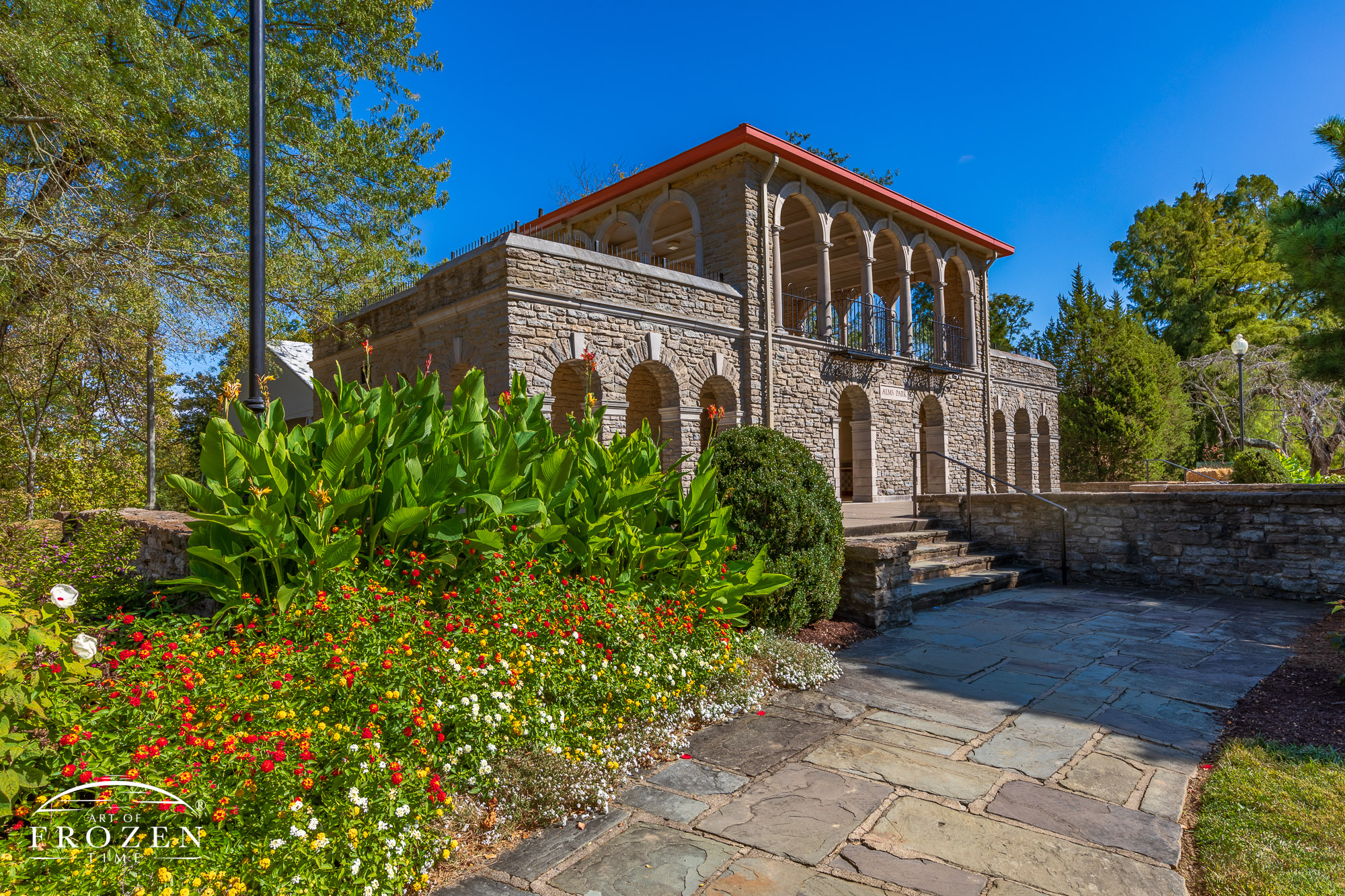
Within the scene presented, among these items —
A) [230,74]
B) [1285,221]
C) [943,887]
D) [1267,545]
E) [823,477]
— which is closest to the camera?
[943,887]

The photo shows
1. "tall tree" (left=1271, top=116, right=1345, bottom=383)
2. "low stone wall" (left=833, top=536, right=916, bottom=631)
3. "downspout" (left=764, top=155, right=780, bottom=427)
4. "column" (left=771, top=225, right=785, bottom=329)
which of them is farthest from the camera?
"column" (left=771, top=225, right=785, bottom=329)

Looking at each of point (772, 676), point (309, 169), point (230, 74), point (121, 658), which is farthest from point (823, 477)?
point (230, 74)

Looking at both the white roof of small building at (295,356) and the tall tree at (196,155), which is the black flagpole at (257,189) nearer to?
the tall tree at (196,155)

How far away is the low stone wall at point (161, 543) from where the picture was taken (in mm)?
4109

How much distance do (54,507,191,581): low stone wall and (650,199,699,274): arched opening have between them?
30.9 ft

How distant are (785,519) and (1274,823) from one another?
2.83m

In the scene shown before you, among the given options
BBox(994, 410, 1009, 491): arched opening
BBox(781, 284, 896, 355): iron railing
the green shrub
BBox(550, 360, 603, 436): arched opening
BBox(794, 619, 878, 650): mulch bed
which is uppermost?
Result: BBox(781, 284, 896, 355): iron railing

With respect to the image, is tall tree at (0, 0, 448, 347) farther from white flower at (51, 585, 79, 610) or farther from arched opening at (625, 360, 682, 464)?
white flower at (51, 585, 79, 610)

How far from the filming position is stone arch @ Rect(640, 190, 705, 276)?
12203 millimetres

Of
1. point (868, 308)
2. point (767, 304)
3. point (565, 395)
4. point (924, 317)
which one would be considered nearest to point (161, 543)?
point (565, 395)

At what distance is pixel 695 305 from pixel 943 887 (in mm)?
9495

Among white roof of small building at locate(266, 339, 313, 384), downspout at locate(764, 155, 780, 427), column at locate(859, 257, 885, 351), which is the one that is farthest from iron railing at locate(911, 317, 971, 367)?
white roof of small building at locate(266, 339, 313, 384)

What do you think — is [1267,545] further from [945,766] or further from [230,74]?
[230,74]

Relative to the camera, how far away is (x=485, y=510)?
3.47 meters
